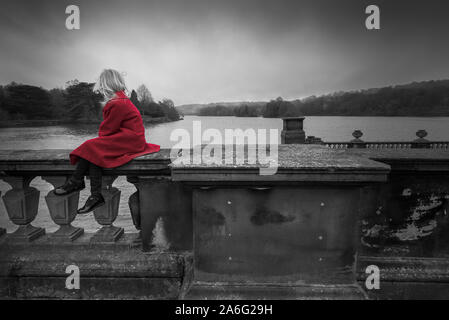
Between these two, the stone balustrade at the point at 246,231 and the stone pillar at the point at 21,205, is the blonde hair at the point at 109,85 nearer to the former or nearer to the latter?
the stone balustrade at the point at 246,231

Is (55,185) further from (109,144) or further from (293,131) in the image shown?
(293,131)

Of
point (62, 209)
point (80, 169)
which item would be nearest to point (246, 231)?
point (80, 169)

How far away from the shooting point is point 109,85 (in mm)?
2762

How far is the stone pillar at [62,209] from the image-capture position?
2.46 metres

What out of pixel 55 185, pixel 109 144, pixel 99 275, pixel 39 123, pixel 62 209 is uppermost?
pixel 39 123

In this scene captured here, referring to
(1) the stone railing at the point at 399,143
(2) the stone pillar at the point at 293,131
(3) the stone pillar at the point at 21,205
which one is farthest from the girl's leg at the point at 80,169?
(1) the stone railing at the point at 399,143

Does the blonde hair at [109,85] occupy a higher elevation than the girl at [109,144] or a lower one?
higher

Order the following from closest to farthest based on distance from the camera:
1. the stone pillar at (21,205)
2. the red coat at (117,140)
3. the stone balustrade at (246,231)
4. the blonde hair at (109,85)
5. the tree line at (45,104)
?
1. the stone balustrade at (246,231)
2. the red coat at (117,140)
3. the stone pillar at (21,205)
4. the blonde hair at (109,85)
5. the tree line at (45,104)

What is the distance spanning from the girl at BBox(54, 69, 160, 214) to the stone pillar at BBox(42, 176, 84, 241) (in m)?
0.16

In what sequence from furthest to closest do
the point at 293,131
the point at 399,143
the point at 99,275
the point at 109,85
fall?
the point at 399,143 → the point at 293,131 → the point at 109,85 → the point at 99,275

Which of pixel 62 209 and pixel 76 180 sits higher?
pixel 76 180

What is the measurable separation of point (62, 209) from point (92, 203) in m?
0.41
